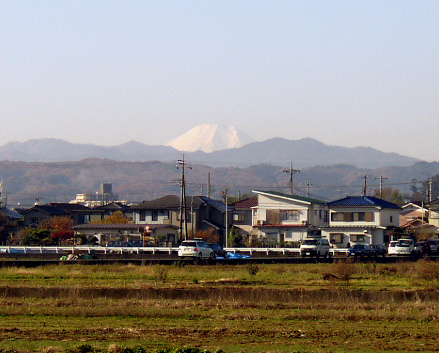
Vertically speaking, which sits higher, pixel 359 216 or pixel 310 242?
pixel 359 216

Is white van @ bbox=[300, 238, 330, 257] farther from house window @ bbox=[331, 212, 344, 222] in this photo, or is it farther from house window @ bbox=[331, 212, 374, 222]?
house window @ bbox=[331, 212, 344, 222]

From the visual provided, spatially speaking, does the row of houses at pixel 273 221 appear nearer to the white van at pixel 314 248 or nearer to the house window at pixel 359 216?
the house window at pixel 359 216

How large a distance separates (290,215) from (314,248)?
25310 millimetres

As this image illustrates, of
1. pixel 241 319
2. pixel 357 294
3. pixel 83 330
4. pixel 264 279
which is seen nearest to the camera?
pixel 83 330

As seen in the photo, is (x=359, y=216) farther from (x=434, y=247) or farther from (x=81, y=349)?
(x=81, y=349)

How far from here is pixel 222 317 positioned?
62.7 ft

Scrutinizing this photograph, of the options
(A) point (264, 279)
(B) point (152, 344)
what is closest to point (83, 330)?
(B) point (152, 344)

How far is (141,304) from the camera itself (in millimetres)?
→ 21469

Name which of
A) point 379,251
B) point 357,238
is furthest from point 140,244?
point 379,251

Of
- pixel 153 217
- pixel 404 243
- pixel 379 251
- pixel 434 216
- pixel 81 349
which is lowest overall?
pixel 81 349

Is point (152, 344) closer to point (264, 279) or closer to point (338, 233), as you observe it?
point (264, 279)

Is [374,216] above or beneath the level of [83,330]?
above

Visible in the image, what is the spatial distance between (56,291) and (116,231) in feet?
179

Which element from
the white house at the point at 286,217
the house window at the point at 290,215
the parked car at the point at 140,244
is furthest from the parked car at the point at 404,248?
the parked car at the point at 140,244
